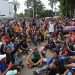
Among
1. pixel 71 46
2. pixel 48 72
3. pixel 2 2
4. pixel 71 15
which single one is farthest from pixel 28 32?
pixel 2 2

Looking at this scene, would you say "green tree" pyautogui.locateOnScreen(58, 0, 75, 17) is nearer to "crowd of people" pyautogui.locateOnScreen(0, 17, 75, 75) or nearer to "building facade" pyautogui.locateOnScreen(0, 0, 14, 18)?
"building facade" pyautogui.locateOnScreen(0, 0, 14, 18)

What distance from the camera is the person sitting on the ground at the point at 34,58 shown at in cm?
1462

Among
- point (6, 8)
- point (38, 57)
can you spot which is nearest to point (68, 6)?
point (6, 8)

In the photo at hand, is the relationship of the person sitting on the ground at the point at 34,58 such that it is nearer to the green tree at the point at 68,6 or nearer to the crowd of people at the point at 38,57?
the crowd of people at the point at 38,57

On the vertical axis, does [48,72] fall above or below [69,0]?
below

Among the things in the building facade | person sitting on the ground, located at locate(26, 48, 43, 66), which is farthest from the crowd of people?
the building facade

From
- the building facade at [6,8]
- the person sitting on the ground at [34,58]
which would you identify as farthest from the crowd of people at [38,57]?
the building facade at [6,8]

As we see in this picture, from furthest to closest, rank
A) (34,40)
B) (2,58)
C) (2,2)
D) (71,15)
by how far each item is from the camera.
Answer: (2,2)
(71,15)
(34,40)
(2,58)

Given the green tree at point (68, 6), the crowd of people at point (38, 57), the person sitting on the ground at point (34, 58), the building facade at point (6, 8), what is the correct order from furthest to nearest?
the building facade at point (6, 8), the green tree at point (68, 6), the person sitting on the ground at point (34, 58), the crowd of people at point (38, 57)

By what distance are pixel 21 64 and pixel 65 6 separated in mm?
51415

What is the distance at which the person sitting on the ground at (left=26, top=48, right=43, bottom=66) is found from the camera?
14.6 metres

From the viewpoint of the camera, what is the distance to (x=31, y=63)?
14.8 meters

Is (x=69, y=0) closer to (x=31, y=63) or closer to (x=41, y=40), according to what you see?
(x=41, y=40)

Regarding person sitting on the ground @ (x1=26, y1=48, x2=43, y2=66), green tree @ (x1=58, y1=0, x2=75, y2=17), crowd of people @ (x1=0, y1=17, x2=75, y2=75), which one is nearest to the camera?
crowd of people @ (x1=0, y1=17, x2=75, y2=75)
